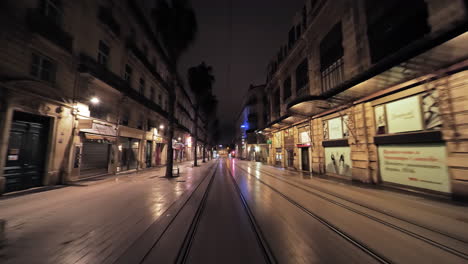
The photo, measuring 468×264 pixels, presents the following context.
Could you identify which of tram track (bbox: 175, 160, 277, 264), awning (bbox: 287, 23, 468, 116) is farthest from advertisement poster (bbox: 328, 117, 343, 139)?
tram track (bbox: 175, 160, 277, 264)

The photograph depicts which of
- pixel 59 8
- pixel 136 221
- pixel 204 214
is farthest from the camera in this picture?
pixel 59 8

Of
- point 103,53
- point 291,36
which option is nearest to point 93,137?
point 103,53

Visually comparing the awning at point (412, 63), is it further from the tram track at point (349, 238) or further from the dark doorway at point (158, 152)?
the dark doorway at point (158, 152)

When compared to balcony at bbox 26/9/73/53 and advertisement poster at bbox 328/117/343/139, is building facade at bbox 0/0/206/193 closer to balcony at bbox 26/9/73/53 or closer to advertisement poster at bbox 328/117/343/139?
balcony at bbox 26/9/73/53

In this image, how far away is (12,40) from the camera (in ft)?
21.2

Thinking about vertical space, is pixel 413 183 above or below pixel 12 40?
below

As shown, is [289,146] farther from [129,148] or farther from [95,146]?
[95,146]

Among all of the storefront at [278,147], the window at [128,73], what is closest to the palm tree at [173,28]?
the window at [128,73]

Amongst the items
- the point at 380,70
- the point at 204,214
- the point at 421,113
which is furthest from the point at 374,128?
the point at 204,214

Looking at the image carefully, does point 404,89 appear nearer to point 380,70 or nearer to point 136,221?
point 380,70

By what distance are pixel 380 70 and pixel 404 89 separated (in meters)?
2.78

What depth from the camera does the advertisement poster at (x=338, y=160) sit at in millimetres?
10797

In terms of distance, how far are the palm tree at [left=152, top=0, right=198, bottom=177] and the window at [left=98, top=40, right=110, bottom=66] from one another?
4.34 meters

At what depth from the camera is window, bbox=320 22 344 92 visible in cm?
1213
